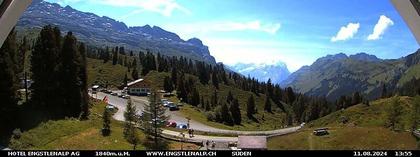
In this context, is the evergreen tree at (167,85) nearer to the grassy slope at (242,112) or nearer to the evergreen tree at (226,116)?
the grassy slope at (242,112)

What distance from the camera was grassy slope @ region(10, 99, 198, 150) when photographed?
48022 millimetres

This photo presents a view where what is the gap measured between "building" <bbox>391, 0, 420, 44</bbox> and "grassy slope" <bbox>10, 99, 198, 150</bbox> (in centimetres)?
4300

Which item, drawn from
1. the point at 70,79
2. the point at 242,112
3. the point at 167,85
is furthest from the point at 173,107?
the point at 70,79

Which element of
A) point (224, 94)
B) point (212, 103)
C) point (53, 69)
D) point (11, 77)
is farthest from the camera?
point (224, 94)

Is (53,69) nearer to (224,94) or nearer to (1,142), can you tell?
(1,142)

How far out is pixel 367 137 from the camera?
257 feet

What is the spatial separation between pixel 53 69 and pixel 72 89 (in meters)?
3.40

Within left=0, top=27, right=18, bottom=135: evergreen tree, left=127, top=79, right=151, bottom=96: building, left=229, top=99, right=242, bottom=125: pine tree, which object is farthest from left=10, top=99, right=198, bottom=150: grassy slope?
left=127, top=79, right=151, bottom=96: building

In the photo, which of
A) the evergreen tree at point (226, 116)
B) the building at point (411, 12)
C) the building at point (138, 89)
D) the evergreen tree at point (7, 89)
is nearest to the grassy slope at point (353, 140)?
the evergreen tree at point (7, 89)

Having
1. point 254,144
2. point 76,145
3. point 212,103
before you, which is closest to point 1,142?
point 76,145

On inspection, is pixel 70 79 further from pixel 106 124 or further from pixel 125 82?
pixel 125 82

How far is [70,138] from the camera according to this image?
166 feet

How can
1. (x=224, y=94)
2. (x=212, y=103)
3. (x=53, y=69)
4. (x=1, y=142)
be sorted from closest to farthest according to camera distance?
(x=1, y=142) < (x=53, y=69) < (x=212, y=103) < (x=224, y=94)

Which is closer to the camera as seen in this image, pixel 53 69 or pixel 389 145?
pixel 53 69
